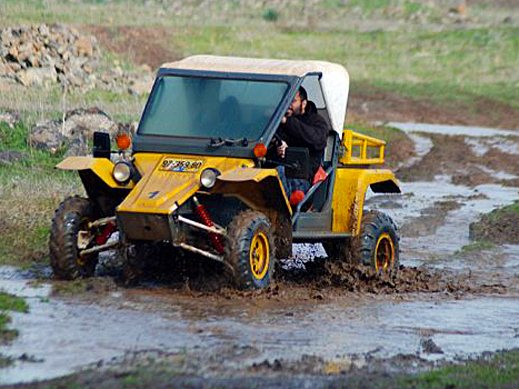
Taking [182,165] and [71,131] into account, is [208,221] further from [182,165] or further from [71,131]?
[71,131]

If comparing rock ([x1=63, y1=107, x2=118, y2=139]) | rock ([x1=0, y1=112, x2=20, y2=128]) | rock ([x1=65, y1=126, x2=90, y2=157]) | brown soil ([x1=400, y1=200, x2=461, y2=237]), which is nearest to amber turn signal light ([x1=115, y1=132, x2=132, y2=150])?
brown soil ([x1=400, y1=200, x2=461, y2=237])

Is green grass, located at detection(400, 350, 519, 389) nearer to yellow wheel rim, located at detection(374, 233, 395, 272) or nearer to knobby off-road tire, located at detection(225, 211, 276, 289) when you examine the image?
knobby off-road tire, located at detection(225, 211, 276, 289)

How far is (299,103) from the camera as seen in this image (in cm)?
1162

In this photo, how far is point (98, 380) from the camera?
7.68 metres

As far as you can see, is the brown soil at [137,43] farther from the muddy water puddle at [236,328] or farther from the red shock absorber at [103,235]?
the muddy water puddle at [236,328]

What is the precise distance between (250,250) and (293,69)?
1.77m

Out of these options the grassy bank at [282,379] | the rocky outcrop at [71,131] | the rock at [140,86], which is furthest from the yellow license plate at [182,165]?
the rock at [140,86]

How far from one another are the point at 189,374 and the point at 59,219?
323 centimetres

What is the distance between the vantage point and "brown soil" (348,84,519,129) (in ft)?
108

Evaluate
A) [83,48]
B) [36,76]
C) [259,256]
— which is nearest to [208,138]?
[259,256]

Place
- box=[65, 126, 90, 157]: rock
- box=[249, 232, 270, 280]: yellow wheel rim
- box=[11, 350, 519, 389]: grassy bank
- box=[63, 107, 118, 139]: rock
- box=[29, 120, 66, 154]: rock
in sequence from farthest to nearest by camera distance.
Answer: box=[63, 107, 118, 139]: rock < box=[29, 120, 66, 154]: rock < box=[65, 126, 90, 157]: rock < box=[249, 232, 270, 280]: yellow wheel rim < box=[11, 350, 519, 389]: grassy bank

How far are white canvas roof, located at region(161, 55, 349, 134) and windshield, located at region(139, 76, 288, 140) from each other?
14 cm

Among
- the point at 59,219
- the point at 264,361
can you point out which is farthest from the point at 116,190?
the point at 264,361

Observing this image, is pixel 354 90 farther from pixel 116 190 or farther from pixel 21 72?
pixel 116 190
